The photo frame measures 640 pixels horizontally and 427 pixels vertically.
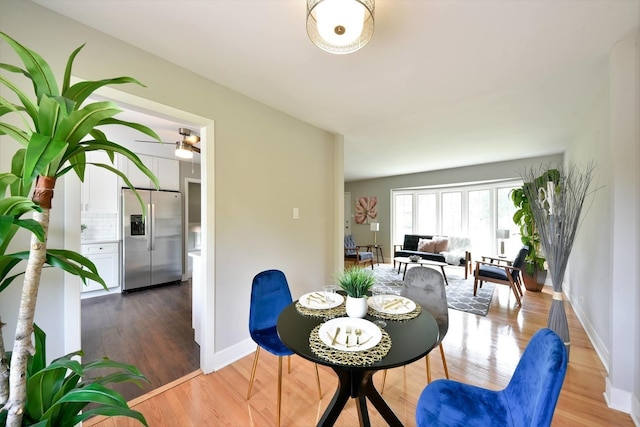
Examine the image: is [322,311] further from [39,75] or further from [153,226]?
[153,226]

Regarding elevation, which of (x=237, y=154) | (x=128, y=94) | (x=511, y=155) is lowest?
(x=237, y=154)

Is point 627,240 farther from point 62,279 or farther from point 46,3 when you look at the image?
point 46,3

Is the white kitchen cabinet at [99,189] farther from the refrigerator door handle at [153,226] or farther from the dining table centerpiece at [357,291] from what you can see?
the dining table centerpiece at [357,291]

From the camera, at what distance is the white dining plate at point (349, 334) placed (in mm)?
1074

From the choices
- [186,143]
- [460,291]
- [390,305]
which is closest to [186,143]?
[186,143]

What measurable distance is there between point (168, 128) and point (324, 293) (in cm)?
322

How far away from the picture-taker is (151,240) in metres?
4.18

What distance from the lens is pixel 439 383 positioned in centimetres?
116

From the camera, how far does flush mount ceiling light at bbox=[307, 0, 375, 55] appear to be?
1084mm

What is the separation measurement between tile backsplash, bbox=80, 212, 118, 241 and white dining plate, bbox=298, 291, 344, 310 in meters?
4.05

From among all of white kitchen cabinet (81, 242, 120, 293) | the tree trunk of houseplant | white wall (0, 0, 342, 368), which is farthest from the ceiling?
white kitchen cabinet (81, 242, 120, 293)

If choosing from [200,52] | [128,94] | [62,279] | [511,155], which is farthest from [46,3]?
[511,155]

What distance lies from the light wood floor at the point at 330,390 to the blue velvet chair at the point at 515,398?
630mm

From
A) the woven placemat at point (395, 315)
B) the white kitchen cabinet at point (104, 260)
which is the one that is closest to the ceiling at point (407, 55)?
the woven placemat at point (395, 315)
